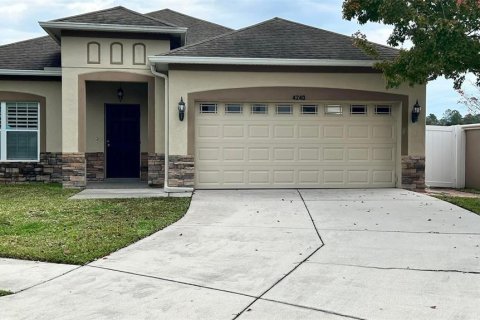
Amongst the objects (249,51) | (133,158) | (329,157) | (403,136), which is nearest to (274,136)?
(329,157)

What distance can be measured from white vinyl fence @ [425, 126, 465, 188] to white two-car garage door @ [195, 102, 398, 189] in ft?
9.27

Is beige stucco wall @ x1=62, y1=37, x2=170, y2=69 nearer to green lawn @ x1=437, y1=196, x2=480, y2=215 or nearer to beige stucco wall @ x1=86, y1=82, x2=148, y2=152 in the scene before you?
beige stucco wall @ x1=86, y1=82, x2=148, y2=152

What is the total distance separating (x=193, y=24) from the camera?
16906mm

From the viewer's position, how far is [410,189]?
472 inches

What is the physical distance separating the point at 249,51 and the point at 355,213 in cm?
545

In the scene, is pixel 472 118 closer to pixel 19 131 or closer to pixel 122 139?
pixel 122 139

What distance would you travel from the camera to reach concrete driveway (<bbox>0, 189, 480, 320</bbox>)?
3838 millimetres

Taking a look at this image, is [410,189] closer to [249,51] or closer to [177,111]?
[249,51]

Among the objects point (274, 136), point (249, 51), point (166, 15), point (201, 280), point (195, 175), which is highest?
point (166, 15)

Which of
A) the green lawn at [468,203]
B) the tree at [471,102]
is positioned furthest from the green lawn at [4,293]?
the tree at [471,102]

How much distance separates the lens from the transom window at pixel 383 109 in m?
12.1

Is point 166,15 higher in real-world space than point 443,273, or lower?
higher

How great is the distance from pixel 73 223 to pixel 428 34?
7622 millimetres

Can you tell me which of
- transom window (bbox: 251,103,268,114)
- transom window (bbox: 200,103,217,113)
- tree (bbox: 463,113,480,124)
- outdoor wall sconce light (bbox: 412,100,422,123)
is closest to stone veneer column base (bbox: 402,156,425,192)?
outdoor wall sconce light (bbox: 412,100,422,123)
